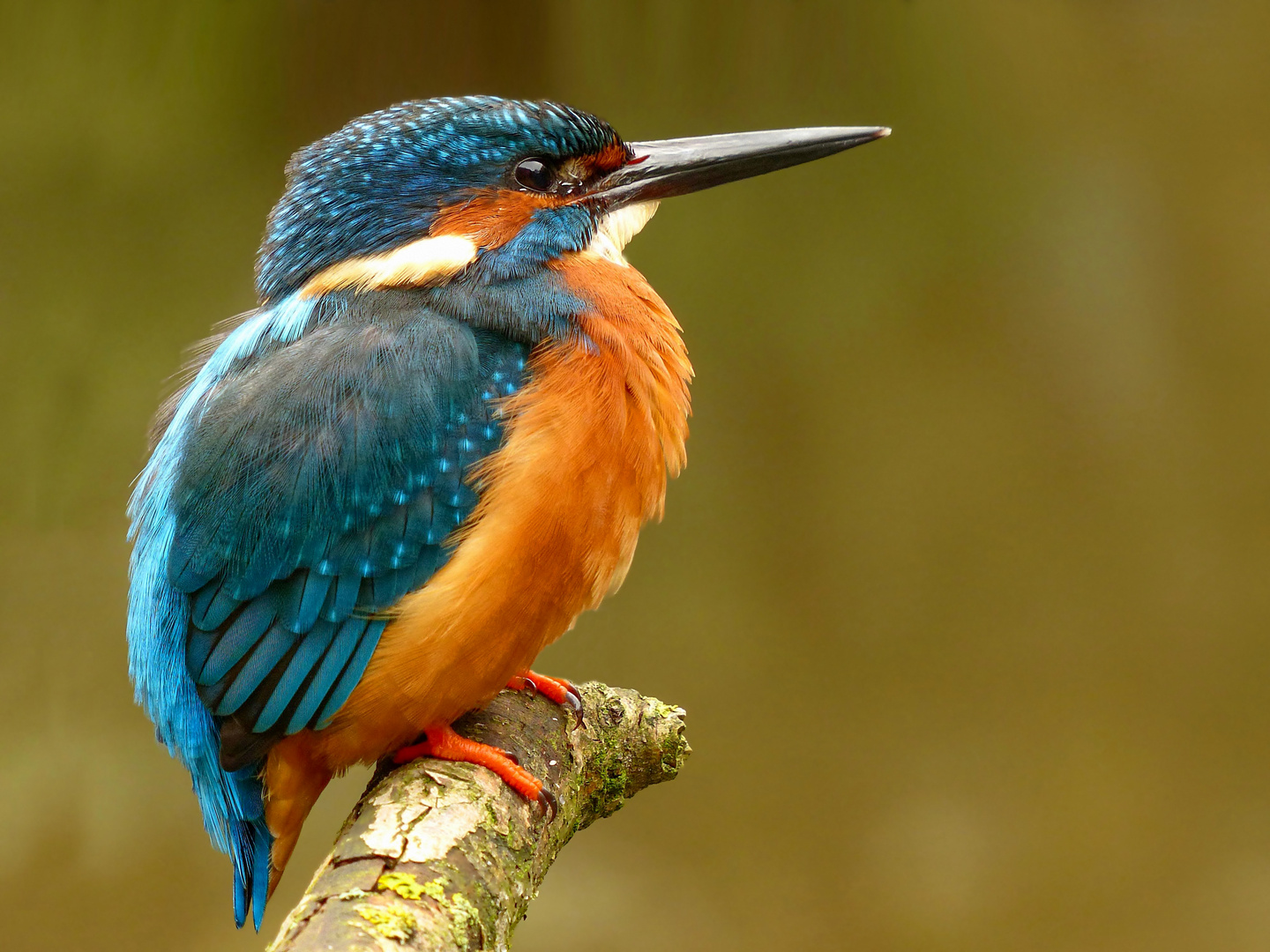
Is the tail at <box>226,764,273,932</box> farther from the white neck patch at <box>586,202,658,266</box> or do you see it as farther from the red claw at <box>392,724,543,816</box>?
the white neck patch at <box>586,202,658,266</box>

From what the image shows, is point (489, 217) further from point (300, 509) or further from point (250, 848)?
point (250, 848)

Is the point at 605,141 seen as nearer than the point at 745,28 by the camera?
Yes

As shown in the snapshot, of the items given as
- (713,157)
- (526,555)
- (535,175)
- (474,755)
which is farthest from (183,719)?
(713,157)

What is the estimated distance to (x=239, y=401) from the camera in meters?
1.26

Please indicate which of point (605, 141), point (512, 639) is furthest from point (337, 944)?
point (605, 141)

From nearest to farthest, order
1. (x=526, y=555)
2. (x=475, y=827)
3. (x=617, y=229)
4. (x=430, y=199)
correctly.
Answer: (x=475, y=827), (x=526, y=555), (x=430, y=199), (x=617, y=229)

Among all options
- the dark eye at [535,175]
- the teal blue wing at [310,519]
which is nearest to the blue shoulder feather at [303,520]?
the teal blue wing at [310,519]

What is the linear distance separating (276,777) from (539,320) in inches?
24.5

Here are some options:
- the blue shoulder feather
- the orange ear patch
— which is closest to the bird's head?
the orange ear patch

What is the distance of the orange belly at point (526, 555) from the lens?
4.14 feet

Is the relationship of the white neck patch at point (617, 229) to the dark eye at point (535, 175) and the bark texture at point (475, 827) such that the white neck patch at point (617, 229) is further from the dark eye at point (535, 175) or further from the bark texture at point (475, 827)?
the bark texture at point (475, 827)

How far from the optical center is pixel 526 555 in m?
1.27

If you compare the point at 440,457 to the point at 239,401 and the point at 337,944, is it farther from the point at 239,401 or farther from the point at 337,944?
the point at 337,944

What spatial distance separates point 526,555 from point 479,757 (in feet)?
0.80
